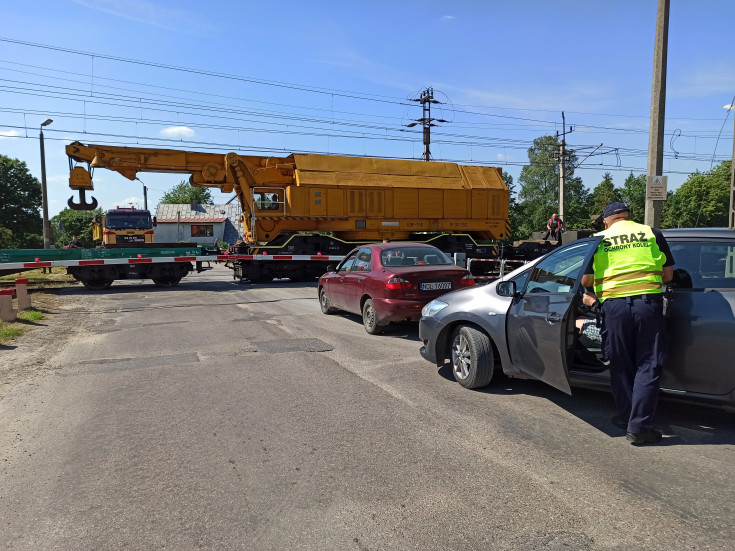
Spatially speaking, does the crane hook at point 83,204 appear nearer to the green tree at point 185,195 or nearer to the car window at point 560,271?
the car window at point 560,271

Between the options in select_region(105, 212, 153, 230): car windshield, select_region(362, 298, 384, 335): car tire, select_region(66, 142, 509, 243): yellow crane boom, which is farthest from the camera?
select_region(105, 212, 153, 230): car windshield

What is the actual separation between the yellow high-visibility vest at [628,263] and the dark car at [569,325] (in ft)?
0.71

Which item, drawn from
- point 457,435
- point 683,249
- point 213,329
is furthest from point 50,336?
point 683,249

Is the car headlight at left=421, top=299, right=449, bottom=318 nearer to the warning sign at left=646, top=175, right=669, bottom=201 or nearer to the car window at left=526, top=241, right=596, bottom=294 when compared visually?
the car window at left=526, top=241, right=596, bottom=294

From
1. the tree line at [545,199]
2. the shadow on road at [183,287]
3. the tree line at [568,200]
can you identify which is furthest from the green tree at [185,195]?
the shadow on road at [183,287]

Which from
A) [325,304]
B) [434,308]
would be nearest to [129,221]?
[325,304]

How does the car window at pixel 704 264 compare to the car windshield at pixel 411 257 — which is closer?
the car window at pixel 704 264

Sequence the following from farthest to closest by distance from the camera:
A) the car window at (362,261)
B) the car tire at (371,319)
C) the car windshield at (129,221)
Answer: the car windshield at (129,221) < the car window at (362,261) < the car tire at (371,319)

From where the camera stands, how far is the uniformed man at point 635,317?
3.87m

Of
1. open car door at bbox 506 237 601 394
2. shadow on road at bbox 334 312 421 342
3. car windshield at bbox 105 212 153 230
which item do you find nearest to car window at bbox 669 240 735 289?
open car door at bbox 506 237 601 394

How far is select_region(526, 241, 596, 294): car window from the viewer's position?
15.1 ft

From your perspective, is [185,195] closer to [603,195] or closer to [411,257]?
[603,195]

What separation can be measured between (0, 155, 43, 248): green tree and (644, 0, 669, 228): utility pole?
65097 millimetres

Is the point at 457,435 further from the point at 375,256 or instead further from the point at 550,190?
the point at 550,190
